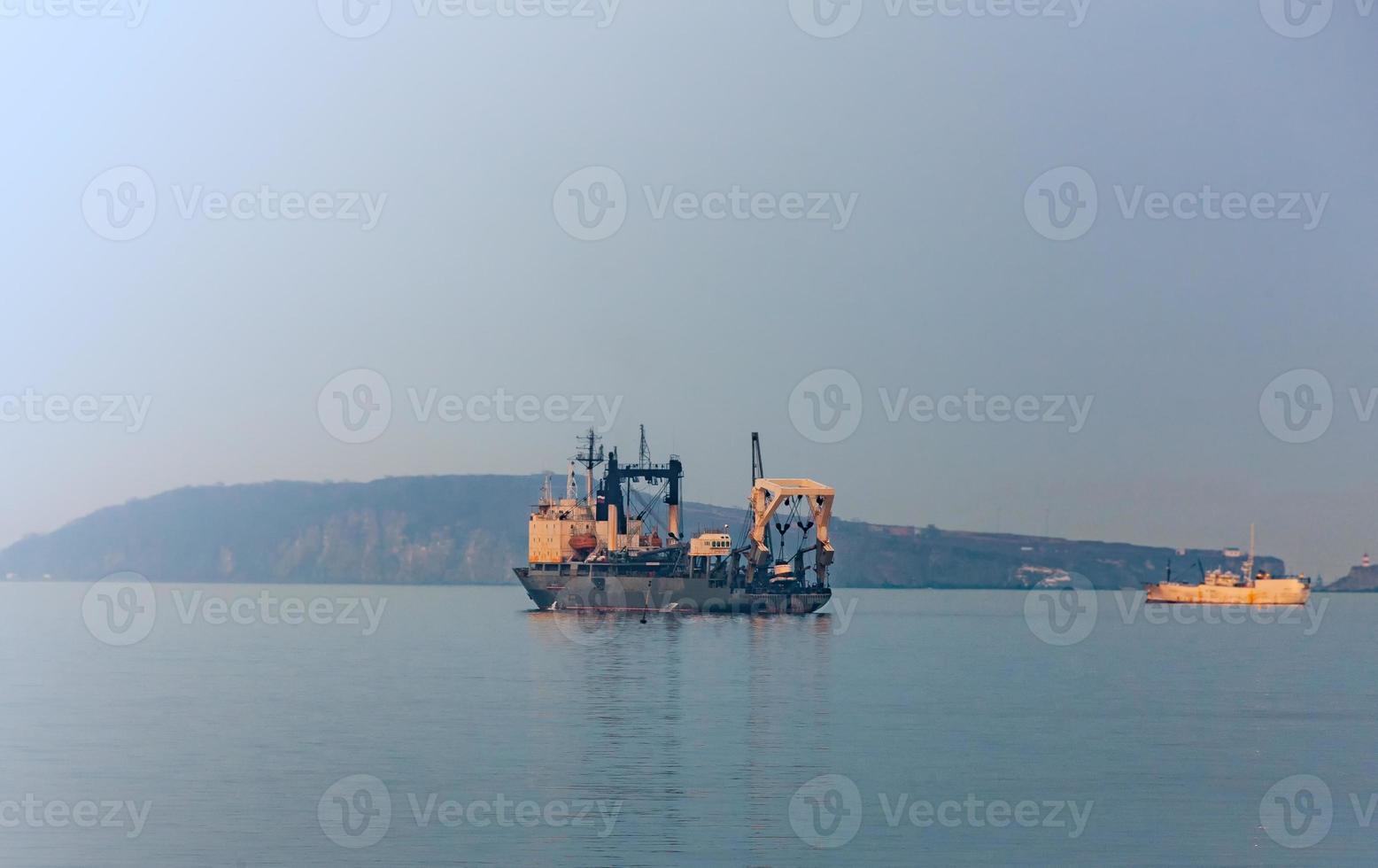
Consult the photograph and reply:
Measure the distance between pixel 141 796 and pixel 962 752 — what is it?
19642mm

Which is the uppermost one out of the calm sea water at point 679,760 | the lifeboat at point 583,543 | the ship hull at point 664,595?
the lifeboat at point 583,543

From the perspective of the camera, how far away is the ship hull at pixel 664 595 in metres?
107

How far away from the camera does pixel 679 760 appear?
37844 millimetres

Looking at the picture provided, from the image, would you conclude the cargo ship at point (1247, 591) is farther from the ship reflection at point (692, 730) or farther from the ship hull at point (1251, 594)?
the ship reflection at point (692, 730)

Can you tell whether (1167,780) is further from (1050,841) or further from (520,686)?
(520,686)

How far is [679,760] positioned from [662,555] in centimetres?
7036

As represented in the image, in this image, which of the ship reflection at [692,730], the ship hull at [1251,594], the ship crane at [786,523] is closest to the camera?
the ship reflection at [692,730]

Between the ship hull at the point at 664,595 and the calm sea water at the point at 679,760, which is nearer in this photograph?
the calm sea water at the point at 679,760

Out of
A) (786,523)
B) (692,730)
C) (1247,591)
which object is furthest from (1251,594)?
(692,730)

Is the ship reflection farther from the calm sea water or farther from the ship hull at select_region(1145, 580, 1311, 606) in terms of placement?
the ship hull at select_region(1145, 580, 1311, 606)

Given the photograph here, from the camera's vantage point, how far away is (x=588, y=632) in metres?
94.0

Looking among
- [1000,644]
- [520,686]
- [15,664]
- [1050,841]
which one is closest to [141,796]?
[1050,841]

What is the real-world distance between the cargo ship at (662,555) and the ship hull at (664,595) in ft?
0.20

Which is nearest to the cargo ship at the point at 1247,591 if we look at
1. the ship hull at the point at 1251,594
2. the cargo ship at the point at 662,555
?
the ship hull at the point at 1251,594
